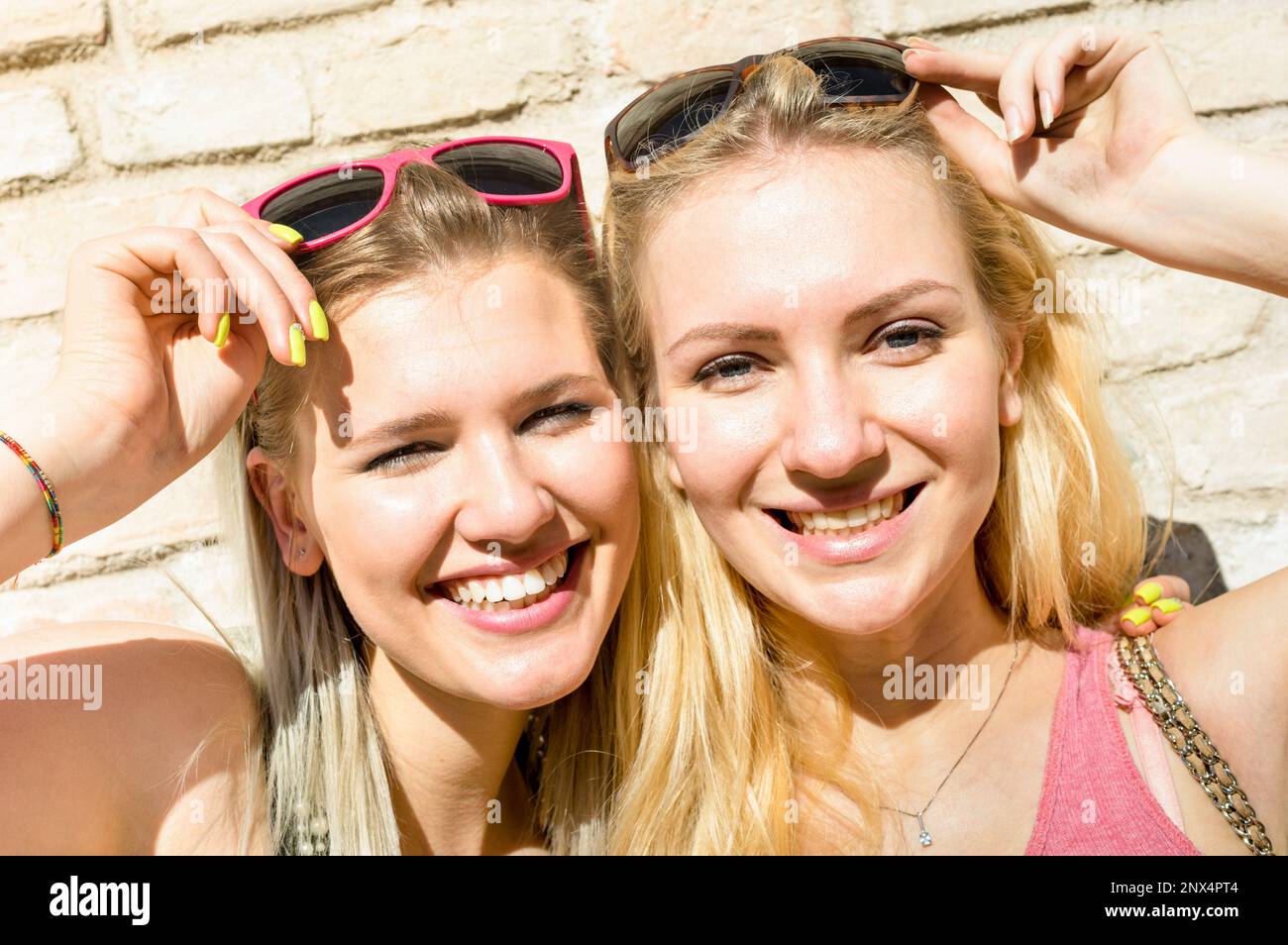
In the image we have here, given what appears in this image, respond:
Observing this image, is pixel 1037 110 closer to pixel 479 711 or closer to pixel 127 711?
pixel 479 711

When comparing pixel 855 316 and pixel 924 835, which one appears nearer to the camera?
pixel 855 316

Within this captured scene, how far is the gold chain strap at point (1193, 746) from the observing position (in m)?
2.12

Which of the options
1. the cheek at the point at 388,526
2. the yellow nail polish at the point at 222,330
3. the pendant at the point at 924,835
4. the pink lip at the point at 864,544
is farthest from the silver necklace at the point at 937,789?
the yellow nail polish at the point at 222,330

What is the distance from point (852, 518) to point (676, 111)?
893 millimetres

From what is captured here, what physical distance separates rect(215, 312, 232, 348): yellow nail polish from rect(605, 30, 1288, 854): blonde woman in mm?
808

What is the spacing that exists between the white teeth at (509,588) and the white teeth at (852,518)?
0.50 meters

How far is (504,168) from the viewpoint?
7.88 ft

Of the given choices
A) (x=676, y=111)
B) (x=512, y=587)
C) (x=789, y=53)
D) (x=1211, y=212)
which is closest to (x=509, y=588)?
(x=512, y=587)

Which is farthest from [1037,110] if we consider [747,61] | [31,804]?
[31,804]

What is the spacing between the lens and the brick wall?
2.80 m

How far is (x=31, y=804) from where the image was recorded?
2092 mm

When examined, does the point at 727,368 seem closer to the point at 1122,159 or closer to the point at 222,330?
the point at 1122,159

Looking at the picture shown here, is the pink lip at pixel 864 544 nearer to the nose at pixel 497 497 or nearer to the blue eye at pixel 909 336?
the blue eye at pixel 909 336
